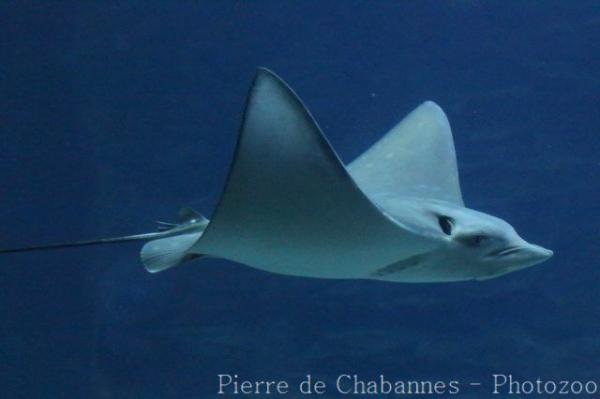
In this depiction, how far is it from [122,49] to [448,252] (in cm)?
680

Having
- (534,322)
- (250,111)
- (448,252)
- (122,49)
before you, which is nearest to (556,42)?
(534,322)

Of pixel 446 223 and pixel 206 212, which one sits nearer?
pixel 446 223

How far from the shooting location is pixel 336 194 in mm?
3057

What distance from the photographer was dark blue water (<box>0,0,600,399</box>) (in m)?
8.97

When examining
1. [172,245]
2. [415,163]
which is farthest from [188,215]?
[415,163]

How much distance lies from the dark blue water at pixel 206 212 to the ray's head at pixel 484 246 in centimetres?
542

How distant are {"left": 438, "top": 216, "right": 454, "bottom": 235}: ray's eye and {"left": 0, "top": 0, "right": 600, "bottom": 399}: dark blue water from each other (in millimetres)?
5385

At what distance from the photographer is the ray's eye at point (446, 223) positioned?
3.51m

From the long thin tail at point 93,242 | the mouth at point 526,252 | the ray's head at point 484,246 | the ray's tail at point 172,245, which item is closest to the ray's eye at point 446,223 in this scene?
the ray's head at point 484,246

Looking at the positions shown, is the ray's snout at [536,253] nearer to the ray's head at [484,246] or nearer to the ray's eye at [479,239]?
the ray's head at [484,246]

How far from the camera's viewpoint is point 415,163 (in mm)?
4969

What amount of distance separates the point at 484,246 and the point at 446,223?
0.70 ft

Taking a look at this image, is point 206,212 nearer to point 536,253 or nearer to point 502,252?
point 502,252

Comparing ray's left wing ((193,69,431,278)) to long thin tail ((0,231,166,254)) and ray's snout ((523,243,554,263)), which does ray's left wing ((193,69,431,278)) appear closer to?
long thin tail ((0,231,166,254))
